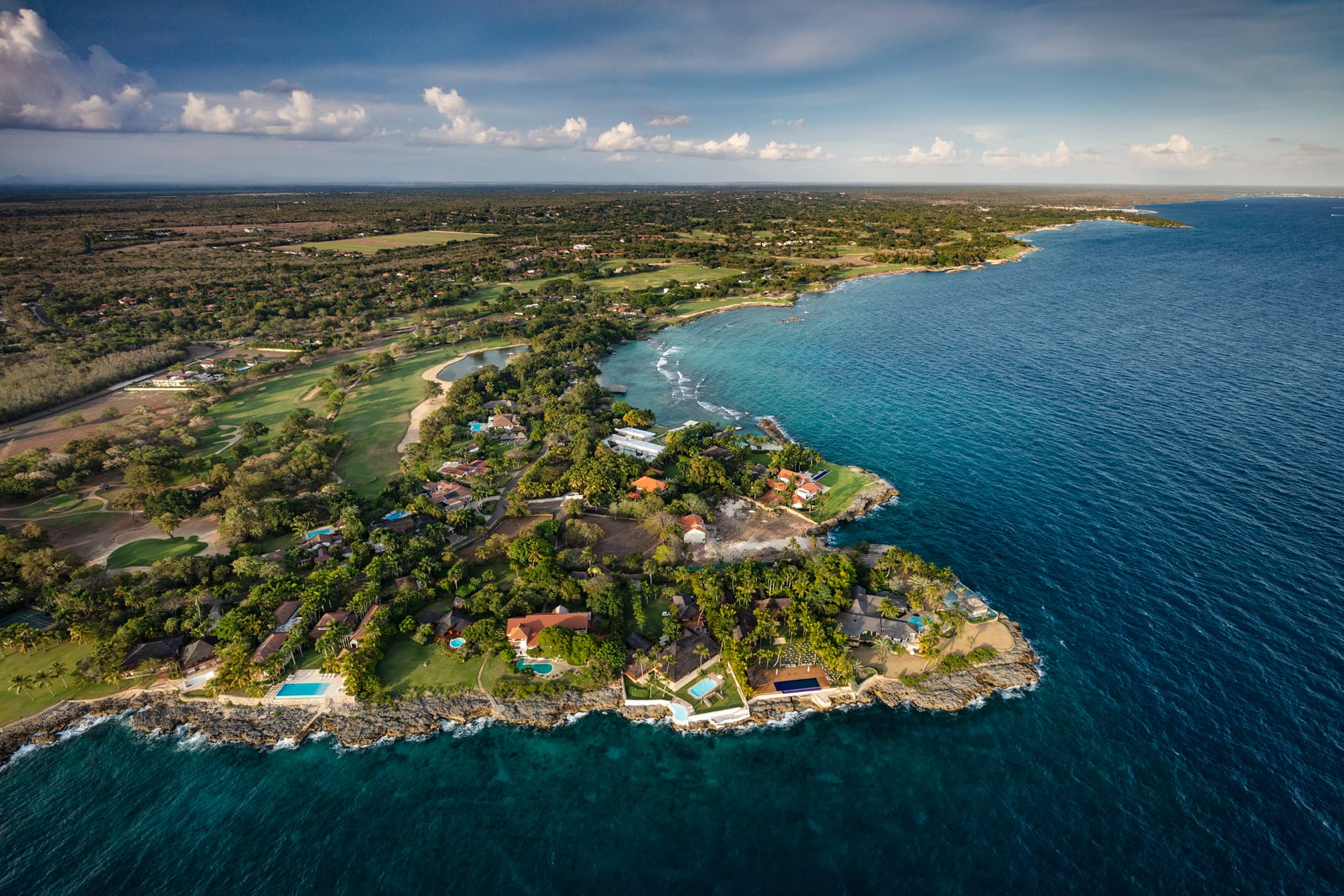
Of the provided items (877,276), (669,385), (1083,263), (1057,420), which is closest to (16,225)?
(669,385)

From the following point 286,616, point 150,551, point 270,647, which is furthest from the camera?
point 150,551

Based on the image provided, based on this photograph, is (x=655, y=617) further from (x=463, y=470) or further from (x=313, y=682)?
(x=463, y=470)

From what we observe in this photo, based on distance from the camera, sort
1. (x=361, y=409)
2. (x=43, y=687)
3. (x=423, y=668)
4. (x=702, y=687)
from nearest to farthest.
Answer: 1. (x=43, y=687)
2. (x=702, y=687)
3. (x=423, y=668)
4. (x=361, y=409)

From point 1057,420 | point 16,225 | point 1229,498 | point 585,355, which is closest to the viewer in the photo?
point 1229,498

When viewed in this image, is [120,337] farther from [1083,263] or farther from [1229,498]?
[1083,263]

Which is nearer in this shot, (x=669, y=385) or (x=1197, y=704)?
(x=1197, y=704)

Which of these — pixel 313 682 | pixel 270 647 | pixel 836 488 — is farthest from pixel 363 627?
pixel 836 488

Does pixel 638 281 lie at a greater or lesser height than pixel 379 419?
greater
